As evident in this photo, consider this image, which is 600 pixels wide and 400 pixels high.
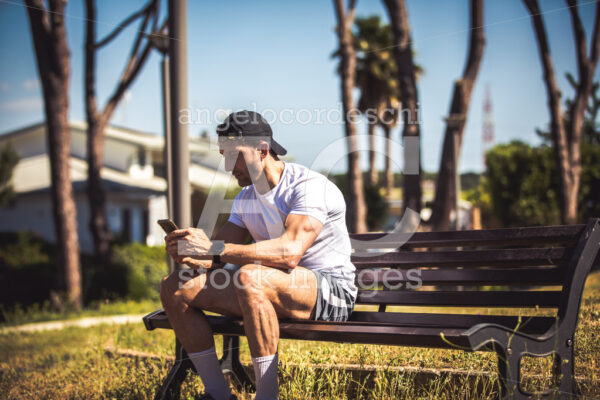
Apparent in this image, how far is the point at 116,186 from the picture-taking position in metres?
24.9

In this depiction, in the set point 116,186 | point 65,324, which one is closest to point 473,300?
point 65,324

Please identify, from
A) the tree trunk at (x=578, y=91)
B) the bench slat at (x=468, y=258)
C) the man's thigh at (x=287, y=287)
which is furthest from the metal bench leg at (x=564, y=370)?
the tree trunk at (x=578, y=91)

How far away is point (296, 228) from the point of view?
2959 millimetres

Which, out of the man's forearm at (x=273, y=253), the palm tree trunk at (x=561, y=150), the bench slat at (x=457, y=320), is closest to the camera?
the bench slat at (x=457, y=320)

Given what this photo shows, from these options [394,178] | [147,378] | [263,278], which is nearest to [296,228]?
[263,278]

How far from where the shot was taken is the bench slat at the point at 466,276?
2.98 metres

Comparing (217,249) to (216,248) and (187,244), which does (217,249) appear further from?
(187,244)

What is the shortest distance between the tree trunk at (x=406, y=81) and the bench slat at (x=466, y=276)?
6.14 metres

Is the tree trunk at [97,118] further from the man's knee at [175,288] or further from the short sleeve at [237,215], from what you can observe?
the man's knee at [175,288]

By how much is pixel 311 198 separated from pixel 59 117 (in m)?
9.79

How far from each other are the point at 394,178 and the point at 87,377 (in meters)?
48.0

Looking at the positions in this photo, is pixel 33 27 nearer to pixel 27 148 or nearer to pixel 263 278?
pixel 263 278

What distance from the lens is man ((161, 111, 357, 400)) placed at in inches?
108

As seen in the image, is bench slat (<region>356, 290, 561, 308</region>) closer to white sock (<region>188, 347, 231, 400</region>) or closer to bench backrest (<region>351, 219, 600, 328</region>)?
bench backrest (<region>351, 219, 600, 328</region>)
